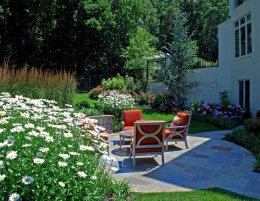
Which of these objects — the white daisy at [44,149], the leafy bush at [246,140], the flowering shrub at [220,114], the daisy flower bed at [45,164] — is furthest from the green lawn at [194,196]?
the flowering shrub at [220,114]

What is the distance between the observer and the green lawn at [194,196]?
4.99 m

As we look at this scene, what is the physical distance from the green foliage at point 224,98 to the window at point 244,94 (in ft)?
1.88

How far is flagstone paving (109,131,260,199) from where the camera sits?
18.9 feet

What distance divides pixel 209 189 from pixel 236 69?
1060 cm

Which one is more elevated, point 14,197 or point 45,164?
point 45,164

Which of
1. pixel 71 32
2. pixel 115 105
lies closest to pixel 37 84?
pixel 115 105

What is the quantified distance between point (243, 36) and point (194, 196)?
11105 mm

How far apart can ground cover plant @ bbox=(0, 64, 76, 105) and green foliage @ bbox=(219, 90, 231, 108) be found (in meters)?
7.65

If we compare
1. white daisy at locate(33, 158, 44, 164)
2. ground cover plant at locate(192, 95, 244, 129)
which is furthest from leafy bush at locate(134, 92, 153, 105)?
white daisy at locate(33, 158, 44, 164)

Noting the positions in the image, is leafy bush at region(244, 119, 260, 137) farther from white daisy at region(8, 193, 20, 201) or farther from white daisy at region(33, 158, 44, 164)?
white daisy at region(8, 193, 20, 201)

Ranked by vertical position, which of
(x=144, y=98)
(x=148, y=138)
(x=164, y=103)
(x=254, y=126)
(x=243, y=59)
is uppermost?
(x=243, y=59)

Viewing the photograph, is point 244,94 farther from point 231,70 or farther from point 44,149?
point 44,149

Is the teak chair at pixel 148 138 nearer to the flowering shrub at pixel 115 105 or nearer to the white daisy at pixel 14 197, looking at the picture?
the white daisy at pixel 14 197

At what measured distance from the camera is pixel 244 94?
47.6 feet
